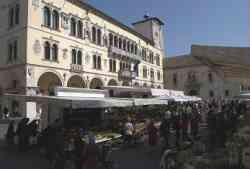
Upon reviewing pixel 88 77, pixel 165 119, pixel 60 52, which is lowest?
pixel 165 119

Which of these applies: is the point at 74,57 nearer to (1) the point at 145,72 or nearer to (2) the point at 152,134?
(2) the point at 152,134

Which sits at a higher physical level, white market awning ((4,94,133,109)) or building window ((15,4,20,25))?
building window ((15,4,20,25))

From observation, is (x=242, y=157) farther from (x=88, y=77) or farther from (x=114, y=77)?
(x=114, y=77)

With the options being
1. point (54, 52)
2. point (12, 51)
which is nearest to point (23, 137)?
point (54, 52)

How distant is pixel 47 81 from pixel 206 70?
35.1 metres

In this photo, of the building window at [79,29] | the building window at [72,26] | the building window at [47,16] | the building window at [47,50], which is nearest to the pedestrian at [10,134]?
the building window at [47,50]

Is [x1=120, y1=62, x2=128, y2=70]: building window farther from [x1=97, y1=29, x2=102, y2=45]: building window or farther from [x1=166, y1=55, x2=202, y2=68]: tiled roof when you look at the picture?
[x1=166, y1=55, x2=202, y2=68]: tiled roof

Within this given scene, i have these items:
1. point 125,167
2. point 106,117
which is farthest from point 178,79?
point 125,167

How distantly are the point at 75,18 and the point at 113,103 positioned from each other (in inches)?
640

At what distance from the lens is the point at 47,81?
85.0ft

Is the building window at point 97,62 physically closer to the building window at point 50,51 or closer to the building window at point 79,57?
the building window at point 79,57

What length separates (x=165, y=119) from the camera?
1187 cm

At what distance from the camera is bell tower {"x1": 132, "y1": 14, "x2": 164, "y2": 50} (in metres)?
45.1

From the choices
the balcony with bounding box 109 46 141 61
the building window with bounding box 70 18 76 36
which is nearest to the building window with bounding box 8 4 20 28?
the building window with bounding box 70 18 76 36
